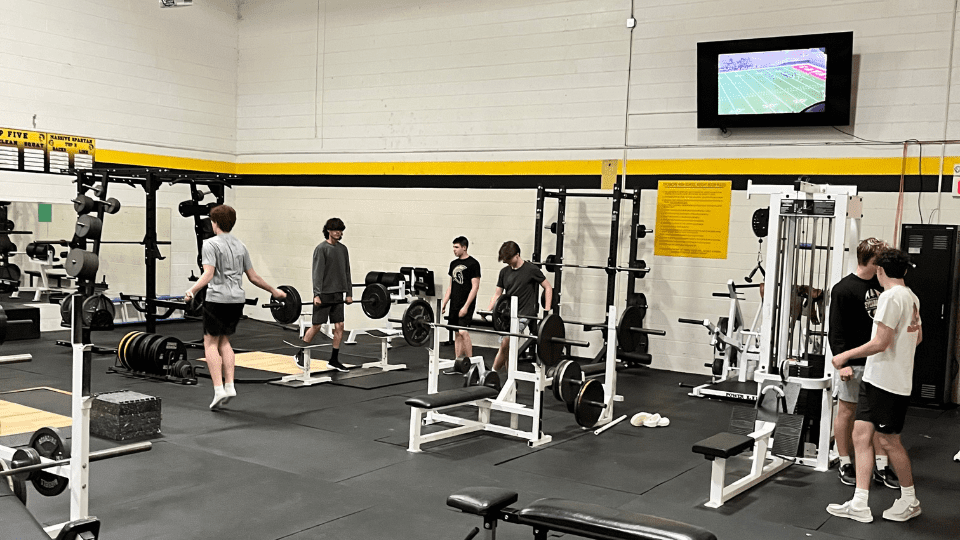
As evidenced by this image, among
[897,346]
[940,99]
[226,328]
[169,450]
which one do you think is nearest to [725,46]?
[940,99]

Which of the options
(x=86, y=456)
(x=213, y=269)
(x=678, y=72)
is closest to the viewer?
(x=86, y=456)

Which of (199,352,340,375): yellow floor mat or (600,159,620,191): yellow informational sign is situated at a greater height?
(600,159,620,191): yellow informational sign

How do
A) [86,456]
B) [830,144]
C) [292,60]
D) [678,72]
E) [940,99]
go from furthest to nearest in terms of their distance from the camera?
[292,60] < [678,72] < [830,144] < [940,99] < [86,456]

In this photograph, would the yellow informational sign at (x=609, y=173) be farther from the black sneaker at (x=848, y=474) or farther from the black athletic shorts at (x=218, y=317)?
the black sneaker at (x=848, y=474)

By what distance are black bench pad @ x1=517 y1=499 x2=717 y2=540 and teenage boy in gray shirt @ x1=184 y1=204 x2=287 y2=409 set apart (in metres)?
3.59

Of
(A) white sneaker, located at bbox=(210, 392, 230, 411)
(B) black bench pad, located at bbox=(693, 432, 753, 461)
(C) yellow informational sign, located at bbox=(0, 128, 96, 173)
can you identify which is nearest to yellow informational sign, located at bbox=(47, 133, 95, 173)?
(C) yellow informational sign, located at bbox=(0, 128, 96, 173)

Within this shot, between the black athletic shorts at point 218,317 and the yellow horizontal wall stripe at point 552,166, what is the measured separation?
409cm

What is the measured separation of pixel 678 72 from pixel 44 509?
6.32 metres

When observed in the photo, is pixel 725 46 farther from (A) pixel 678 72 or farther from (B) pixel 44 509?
(B) pixel 44 509

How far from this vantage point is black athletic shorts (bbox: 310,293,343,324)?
22.9 feet

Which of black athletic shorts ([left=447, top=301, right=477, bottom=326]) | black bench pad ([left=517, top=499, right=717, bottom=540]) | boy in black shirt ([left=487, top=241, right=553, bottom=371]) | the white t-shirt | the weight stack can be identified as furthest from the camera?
black athletic shorts ([left=447, top=301, right=477, bottom=326])

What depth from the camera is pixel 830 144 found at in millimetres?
7160

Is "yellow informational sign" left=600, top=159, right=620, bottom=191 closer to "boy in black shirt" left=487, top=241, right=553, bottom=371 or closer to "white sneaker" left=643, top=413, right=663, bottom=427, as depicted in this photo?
"boy in black shirt" left=487, top=241, right=553, bottom=371

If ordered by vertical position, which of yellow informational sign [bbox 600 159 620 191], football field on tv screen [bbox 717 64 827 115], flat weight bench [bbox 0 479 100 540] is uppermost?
football field on tv screen [bbox 717 64 827 115]
